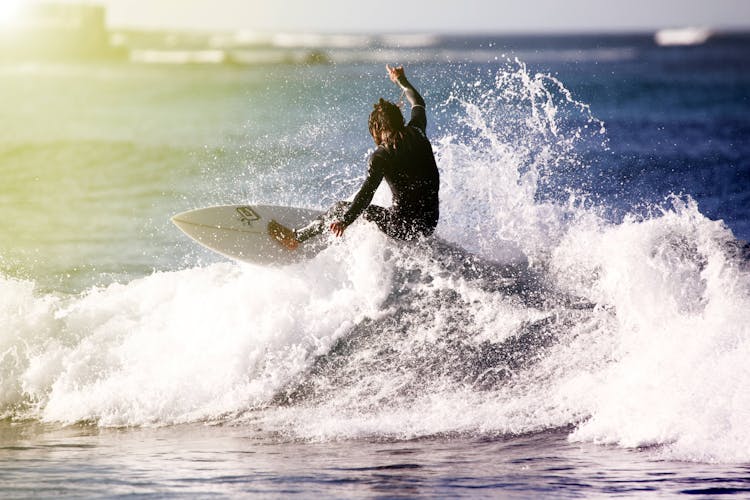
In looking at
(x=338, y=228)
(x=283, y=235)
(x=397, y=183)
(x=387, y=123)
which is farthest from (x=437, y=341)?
(x=387, y=123)

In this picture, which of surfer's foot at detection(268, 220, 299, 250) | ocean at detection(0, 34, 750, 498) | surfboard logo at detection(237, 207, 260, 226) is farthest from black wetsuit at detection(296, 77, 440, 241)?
surfboard logo at detection(237, 207, 260, 226)

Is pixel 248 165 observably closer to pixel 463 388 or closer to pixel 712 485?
pixel 463 388

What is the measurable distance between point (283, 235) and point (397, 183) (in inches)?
53.3

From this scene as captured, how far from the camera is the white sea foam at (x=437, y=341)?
7.84 meters

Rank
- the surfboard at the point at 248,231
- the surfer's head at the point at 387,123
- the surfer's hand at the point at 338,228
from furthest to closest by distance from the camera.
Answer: the surfboard at the point at 248,231 → the surfer's hand at the point at 338,228 → the surfer's head at the point at 387,123

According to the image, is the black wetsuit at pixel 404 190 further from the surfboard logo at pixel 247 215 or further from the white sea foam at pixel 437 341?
the surfboard logo at pixel 247 215

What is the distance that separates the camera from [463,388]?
27.4ft

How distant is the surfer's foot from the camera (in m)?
9.30

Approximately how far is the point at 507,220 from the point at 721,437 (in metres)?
3.97

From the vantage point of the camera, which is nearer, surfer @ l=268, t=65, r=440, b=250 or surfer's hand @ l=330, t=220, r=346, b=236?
surfer @ l=268, t=65, r=440, b=250

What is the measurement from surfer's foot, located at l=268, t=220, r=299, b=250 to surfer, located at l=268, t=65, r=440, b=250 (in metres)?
0.01

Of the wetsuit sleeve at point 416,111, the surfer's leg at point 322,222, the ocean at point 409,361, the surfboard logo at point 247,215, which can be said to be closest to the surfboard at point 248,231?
the surfboard logo at point 247,215

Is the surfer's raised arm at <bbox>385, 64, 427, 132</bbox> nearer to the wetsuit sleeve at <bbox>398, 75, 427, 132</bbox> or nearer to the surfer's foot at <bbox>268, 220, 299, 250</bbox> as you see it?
the wetsuit sleeve at <bbox>398, 75, 427, 132</bbox>

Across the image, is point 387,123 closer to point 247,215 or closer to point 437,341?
point 437,341
